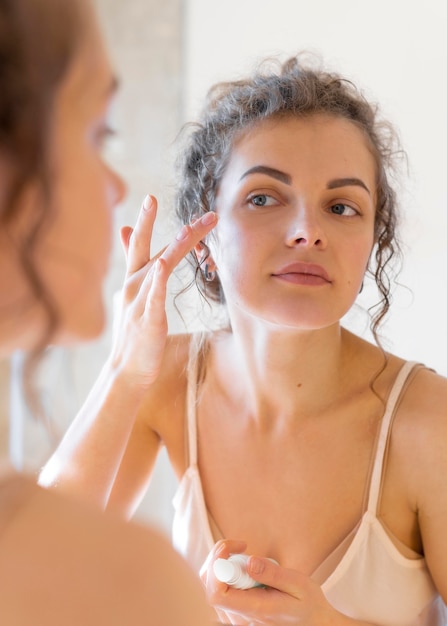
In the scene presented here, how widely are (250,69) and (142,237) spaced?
70 cm

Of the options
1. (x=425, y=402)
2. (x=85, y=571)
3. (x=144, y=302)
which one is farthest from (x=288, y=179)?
(x=85, y=571)

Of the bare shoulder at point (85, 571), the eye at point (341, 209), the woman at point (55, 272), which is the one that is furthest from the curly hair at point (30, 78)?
the eye at point (341, 209)

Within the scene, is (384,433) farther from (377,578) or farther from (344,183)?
(344,183)

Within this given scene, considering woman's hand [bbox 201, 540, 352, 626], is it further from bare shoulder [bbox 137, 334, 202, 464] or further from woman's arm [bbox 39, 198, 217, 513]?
bare shoulder [bbox 137, 334, 202, 464]

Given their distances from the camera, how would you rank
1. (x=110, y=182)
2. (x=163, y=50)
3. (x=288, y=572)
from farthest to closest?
1. (x=163, y=50)
2. (x=288, y=572)
3. (x=110, y=182)

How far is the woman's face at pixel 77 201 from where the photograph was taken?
510mm

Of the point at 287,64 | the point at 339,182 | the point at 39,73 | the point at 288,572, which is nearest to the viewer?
the point at 39,73

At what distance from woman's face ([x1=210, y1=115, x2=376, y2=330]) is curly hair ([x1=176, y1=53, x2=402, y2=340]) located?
0.10 ft

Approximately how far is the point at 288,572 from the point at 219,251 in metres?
0.45

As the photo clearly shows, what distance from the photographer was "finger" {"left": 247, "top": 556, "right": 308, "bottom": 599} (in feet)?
3.26

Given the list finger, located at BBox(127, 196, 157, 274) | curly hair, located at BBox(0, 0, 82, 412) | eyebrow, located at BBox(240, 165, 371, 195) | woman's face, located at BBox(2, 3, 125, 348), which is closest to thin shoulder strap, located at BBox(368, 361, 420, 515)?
eyebrow, located at BBox(240, 165, 371, 195)

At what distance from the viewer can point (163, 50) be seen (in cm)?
220

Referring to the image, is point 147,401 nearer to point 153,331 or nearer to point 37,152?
point 153,331

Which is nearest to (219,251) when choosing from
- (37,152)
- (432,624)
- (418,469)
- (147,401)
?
(147,401)
